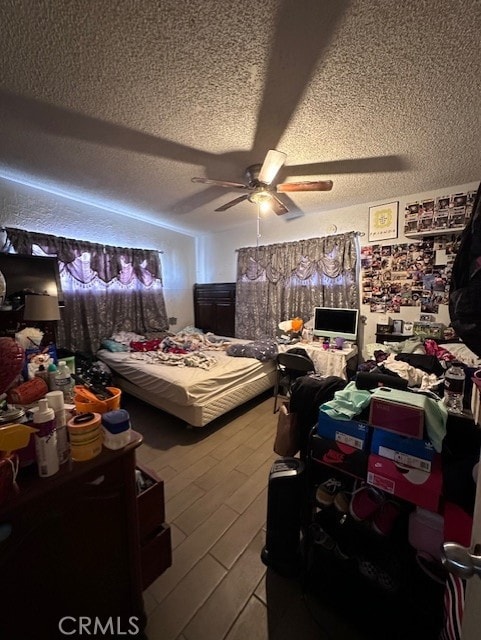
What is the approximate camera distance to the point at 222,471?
1.90 metres

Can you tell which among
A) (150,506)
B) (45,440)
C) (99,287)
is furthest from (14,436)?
(99,287)

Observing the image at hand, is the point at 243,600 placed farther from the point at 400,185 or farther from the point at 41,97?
the point at 400,185

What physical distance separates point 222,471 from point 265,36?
8.37 ft

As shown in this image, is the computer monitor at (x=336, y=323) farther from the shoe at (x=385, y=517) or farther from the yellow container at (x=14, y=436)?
the yellow container at (x=14, y=436)

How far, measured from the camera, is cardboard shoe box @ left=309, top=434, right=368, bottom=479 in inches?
39.8

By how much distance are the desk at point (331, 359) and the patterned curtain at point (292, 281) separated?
2.21ft

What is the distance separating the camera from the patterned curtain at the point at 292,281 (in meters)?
3.21

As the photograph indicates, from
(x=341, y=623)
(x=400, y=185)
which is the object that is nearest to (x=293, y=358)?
(x=341, y=623)

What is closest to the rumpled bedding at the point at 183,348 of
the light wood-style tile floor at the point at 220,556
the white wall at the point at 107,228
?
the light wood-style tile floor at the point at 220,556

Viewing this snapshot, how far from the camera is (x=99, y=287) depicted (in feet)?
11.3

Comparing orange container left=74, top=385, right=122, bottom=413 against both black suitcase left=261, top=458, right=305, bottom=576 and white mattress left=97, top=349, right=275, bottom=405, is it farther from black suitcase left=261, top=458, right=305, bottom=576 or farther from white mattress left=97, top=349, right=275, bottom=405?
white mattress left=97, top=349, right=275, bottom=405

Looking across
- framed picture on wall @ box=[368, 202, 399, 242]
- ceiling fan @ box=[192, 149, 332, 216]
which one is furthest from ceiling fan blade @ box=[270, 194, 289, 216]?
framed picture on wall @ box=[368, 202, 399, 242]

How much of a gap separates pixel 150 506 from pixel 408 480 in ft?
3.52

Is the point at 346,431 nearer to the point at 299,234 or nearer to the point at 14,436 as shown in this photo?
the point at 14,436
